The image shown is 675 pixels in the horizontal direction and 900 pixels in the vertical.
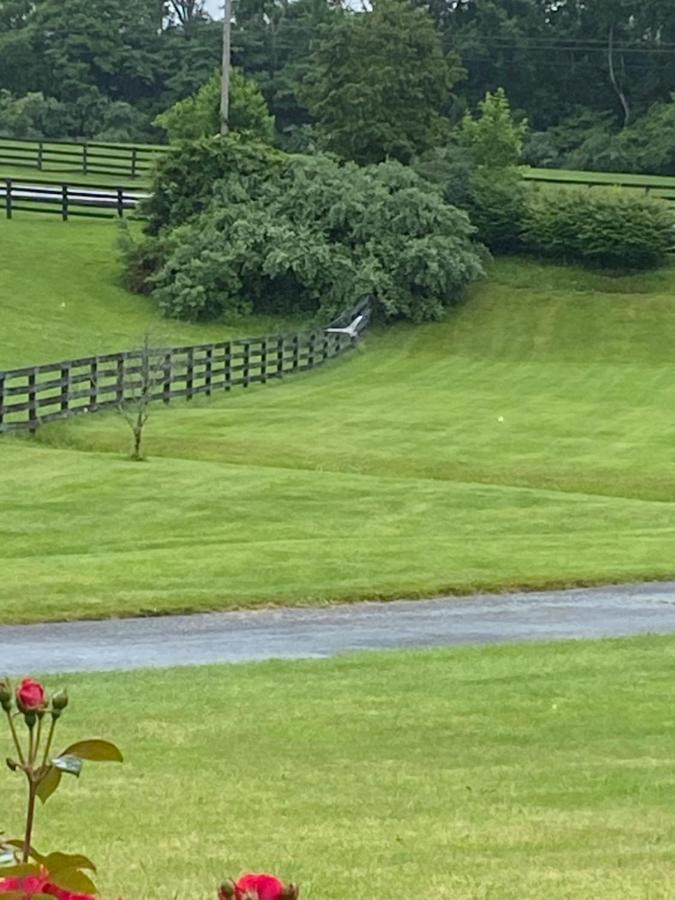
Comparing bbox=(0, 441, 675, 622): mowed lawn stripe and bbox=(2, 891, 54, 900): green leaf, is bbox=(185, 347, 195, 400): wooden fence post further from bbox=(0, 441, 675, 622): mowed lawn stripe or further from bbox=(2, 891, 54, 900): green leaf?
bbox=(2, 891, 54, 900): green leaf

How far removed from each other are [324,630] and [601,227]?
145 ft

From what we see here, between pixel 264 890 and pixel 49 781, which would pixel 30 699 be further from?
pixel 264 890

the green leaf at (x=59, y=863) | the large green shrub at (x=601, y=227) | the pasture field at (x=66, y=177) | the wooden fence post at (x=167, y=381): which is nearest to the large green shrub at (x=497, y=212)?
the large green shrub at (x=601, y=227)

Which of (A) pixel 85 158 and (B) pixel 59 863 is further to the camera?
(A) pixel 85 158

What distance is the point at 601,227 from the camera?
58.4 metres

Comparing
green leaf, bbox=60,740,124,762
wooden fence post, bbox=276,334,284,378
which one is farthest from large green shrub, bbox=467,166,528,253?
green leaf, bbox=60,740,124,762

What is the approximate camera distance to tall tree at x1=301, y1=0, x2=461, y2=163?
6309 centimetres

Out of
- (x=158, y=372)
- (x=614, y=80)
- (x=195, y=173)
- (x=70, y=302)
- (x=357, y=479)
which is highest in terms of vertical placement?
(x=614, y=80)

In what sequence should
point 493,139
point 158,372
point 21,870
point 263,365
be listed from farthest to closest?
point 493,139, point 263,365, point 158,372, point 21,870

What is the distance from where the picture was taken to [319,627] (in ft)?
53.2

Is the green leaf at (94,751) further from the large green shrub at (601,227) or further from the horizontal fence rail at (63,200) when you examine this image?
the horizontal fence rail at (63,200)

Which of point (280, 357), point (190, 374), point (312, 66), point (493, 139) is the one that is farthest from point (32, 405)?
point (312, 66)

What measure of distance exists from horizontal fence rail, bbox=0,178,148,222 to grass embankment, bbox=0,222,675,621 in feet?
31.3

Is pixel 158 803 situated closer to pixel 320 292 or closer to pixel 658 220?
pixel 320 292
